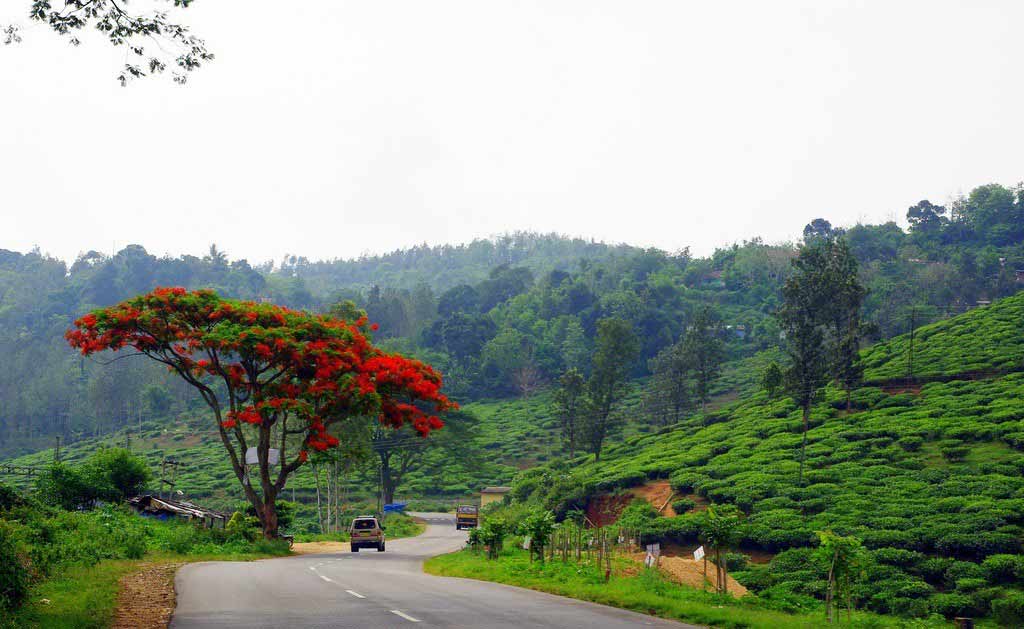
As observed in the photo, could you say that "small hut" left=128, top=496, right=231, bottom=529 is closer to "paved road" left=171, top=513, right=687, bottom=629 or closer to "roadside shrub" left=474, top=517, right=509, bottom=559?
"roadside shrub" left=474, top=517, right=509, bottom=559

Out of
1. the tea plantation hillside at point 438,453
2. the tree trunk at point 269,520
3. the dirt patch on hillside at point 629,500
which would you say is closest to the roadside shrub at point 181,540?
the tree trunk at point 269,520

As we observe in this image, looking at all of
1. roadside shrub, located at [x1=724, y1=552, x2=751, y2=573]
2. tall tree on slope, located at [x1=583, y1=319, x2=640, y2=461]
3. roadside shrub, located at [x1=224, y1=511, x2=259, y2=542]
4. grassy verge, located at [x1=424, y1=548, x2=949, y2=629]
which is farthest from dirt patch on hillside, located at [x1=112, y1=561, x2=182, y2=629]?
tall tree on slope, located at [x1=583, y1=319, x2=640, y2=461]

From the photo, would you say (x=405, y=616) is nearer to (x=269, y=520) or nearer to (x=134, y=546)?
(x=134, y=546)

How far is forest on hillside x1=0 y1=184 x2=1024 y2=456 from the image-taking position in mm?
124000

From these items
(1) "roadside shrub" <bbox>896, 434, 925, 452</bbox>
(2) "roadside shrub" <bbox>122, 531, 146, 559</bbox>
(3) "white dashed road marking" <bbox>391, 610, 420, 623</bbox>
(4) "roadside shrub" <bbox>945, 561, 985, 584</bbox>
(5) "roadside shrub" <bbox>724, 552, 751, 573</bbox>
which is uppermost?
(1) "roadside shrub" <bbox>896, 434, 925, 452</bbox>

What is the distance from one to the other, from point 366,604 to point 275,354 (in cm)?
2169

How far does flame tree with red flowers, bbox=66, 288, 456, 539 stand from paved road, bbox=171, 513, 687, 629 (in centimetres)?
1244

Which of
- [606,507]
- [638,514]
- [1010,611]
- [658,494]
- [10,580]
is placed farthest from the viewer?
[606,507]

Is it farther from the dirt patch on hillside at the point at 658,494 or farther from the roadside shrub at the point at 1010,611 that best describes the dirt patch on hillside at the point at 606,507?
the roadside shrub at the point at 1010,611

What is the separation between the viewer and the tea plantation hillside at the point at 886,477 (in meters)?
33.3

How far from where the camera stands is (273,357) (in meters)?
36.3

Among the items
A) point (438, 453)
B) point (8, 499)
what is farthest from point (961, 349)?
point (8, 499)

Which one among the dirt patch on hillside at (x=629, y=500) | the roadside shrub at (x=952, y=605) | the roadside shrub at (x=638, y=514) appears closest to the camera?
the roadside shrub at (x=952, y=605)

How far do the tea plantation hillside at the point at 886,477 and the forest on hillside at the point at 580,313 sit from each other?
1644 inches
